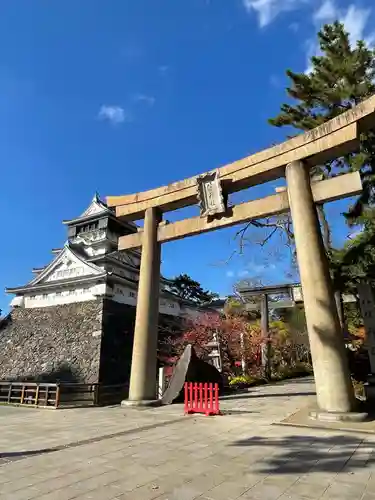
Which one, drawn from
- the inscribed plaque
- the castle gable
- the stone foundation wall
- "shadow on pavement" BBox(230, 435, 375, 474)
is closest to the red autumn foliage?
the stone foundation wall

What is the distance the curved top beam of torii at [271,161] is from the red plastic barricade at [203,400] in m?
5.55

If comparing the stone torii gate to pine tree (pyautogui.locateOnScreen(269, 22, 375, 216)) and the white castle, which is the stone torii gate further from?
the white castle

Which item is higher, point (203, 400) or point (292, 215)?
point (292, 215)

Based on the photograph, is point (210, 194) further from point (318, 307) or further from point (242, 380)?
point (242, 380)

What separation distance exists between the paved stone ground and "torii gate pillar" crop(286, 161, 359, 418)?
1159 mm

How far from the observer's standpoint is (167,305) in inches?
1162

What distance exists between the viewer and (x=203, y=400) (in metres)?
8.86

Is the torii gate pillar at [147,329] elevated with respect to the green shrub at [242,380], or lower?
elevated

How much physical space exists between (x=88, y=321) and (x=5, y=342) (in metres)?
7.34

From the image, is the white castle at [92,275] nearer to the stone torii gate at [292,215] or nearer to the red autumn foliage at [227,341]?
the red autumn foliage at [227,341]

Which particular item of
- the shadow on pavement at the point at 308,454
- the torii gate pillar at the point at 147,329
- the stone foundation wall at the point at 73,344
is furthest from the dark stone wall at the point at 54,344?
the shadow on pavement at the point at 308,454

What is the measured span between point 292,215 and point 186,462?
6.12m

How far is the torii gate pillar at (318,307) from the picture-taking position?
699cm

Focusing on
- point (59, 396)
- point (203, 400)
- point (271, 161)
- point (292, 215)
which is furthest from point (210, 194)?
point (59, 396)
